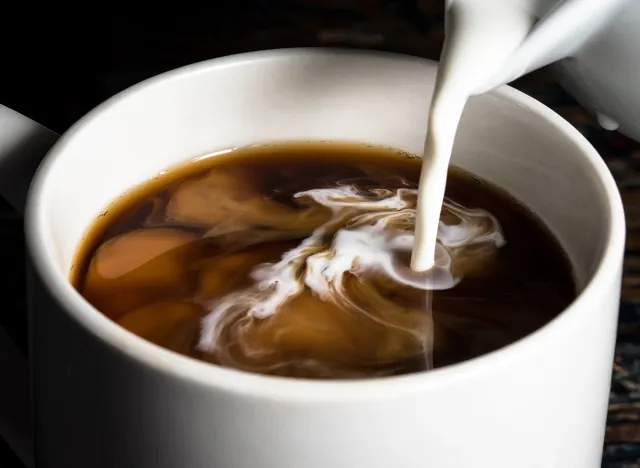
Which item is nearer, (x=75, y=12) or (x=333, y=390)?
(x=333, y=390)

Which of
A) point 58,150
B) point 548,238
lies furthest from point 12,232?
point 548,238

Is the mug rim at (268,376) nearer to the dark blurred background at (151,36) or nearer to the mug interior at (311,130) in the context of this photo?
the mug interior at (311,130)

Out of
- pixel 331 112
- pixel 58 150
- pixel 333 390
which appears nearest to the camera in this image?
pixel 333 390

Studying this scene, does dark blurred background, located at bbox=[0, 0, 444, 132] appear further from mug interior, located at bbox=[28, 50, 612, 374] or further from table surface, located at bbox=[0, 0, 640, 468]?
mug interior, located at bbox=[28, 50, 612, 374]

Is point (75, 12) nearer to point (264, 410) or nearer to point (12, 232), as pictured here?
point (12, 232)

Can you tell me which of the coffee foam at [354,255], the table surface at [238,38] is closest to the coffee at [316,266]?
the coffee foam at [354,255]

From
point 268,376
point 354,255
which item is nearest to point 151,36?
point 354,255

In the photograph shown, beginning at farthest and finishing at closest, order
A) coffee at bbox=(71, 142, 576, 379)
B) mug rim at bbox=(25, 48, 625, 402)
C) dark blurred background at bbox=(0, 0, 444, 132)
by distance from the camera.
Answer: dark blurred background at bbox=(0, 0, 444, 132), coffee at bbox=(71, 142, 576, 379), mug rim at bbox=(25, 48, 625, 402)

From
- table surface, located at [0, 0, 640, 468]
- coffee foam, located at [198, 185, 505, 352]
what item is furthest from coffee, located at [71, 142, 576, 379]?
table surface, located at [0, 0, 640, 468]
